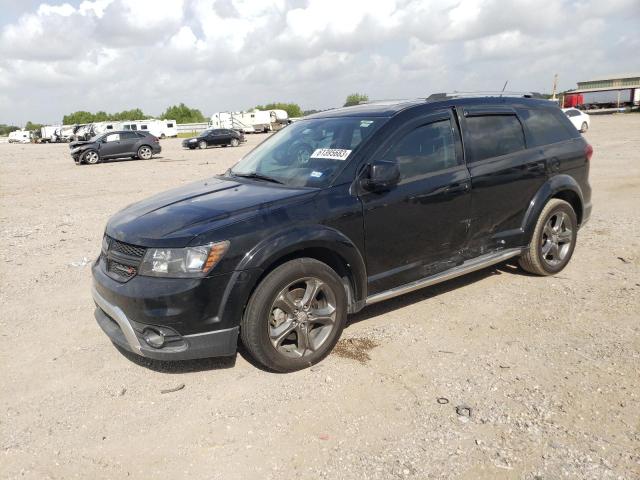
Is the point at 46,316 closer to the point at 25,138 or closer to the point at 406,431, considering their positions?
the point at 406,431

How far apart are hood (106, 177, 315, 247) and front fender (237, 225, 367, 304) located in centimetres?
25

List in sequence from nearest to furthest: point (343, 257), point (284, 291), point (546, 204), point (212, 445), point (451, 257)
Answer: point (212, 445)
point (284, 291)
point (343, 257)
point (451, 257)
point (546, 204)

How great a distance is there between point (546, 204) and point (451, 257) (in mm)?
1390

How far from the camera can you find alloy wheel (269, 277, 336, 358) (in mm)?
3602

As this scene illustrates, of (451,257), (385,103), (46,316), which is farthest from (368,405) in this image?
(46,316)

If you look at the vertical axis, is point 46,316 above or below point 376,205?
below

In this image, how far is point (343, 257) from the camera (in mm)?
3779

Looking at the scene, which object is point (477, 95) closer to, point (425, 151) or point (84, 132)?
point (425, 151)

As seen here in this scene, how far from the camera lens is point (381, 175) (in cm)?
378

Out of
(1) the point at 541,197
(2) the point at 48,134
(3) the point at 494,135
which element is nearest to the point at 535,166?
(1) the point at 541,197

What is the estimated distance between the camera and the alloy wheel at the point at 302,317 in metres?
3.60

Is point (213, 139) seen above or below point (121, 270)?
above

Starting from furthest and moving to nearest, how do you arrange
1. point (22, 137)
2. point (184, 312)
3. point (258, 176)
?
point (22, 137) → point (258, 176) → point (184, 312)

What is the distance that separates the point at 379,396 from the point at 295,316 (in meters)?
0.77
